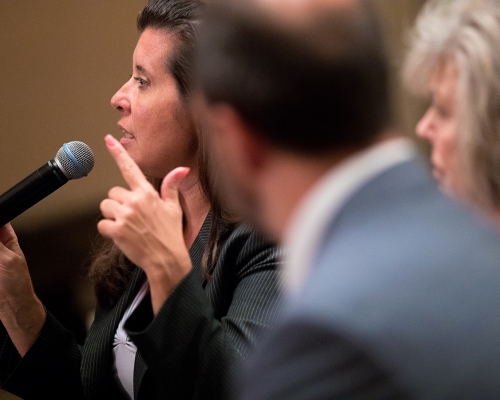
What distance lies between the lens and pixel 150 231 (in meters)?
1.01

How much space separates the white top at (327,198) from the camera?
1.88ft

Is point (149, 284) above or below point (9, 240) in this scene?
below

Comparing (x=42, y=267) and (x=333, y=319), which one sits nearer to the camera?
(x=333, y=319)

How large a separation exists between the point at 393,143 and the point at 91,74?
1.72 meters

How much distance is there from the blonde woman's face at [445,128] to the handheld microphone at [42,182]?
0.67 m

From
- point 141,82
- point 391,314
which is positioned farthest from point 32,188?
point 391,314

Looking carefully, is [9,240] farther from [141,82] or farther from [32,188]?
[141,82]

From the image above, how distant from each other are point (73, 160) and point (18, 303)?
0.42 meters

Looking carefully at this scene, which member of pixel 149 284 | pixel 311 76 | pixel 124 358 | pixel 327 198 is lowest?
pixel 124 358

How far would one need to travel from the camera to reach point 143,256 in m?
1.01

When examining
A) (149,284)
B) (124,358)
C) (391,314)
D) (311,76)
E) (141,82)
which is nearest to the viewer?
(391,314)

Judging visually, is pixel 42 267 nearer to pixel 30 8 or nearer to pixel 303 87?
pixel 30 8

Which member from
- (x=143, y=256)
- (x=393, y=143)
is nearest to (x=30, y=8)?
(x=143, y=256)

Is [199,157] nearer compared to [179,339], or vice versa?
[179,339]
